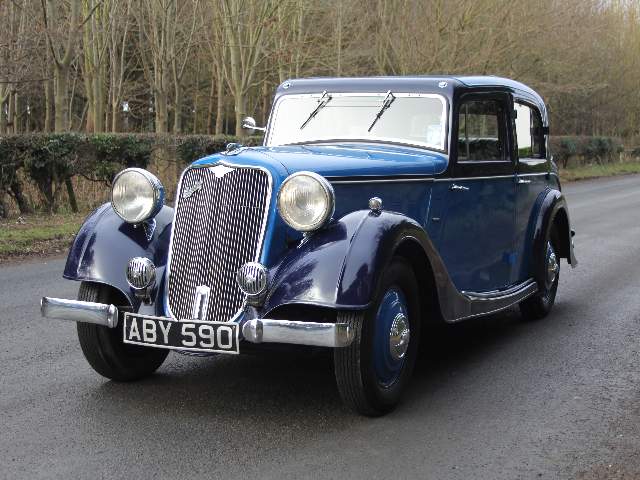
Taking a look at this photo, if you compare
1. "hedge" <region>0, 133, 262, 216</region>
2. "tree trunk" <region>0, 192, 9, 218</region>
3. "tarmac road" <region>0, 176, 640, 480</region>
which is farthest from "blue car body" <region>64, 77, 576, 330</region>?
"tree trunk" <region>0, 192, 9, 218</region>

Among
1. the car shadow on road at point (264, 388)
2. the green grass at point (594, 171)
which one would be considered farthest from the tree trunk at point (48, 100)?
the car shadow on road at point (264, 388)

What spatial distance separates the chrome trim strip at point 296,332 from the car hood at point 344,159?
0.92 metres

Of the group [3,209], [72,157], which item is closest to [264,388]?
[3,209]

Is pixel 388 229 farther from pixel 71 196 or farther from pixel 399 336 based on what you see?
pixel 71 196

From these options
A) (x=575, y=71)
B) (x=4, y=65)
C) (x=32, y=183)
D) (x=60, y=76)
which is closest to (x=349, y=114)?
(x=32, y=183)

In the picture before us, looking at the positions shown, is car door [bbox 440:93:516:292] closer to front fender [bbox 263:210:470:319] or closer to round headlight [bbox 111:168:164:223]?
front fender [bbox 263:210:470:319]

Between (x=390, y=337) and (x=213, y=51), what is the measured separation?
20488 mm

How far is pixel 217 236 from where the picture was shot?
4770 mm

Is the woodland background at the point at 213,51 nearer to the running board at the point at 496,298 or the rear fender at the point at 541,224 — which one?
the rear fender at the point at 541,224

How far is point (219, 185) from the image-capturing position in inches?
189

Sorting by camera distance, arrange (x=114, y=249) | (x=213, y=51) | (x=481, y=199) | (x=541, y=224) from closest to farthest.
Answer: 1. (x=114, y=249)
2. (x=481, y=199)
3. (x=541, y=224)
4. (x=213, y=51)

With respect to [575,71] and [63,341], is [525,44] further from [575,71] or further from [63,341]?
[63,341]

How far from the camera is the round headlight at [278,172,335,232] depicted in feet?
15.0

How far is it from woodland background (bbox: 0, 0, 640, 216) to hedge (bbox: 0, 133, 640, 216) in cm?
2
